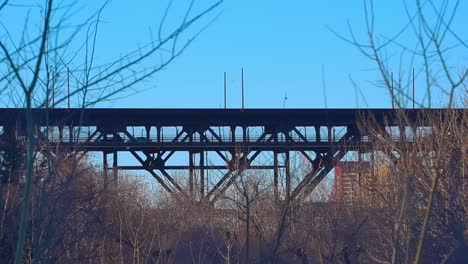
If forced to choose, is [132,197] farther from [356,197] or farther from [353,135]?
[353,135]

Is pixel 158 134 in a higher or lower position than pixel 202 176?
higher

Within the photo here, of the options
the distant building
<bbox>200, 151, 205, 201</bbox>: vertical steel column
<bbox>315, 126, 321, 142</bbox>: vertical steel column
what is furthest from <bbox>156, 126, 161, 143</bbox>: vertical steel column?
the distant building

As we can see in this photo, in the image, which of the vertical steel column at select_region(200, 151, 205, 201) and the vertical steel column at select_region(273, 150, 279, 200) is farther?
the vertical steel column at select_region(200, 151, 205, 201)

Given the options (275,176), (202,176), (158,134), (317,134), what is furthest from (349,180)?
(158,134)

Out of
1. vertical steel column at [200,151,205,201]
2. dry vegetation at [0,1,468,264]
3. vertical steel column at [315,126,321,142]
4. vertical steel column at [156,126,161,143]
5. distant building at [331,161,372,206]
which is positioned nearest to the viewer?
dry vegetation at [0,1,468,264]

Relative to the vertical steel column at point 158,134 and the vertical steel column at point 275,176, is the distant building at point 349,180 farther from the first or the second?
the vertical steel column at point 158,134

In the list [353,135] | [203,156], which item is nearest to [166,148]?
[203,156]

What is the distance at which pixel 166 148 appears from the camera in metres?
A: 38.6

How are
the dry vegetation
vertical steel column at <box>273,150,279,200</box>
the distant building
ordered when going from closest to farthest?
the dry vegetation, vertical steel column at <box>273,150,279,200</box>, the distant building

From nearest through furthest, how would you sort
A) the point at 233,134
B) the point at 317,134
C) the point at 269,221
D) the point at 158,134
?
the point at 269,221
the point at 317,134
the point at 233,134
the point at 158,134

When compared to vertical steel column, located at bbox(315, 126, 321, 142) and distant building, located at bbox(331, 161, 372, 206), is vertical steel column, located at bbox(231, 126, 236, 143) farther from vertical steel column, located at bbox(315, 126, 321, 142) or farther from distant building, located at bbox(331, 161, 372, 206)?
distant building, located at bbox(331, 161, 372, 206)

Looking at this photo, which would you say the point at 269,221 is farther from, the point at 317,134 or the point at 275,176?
the point at 317,134

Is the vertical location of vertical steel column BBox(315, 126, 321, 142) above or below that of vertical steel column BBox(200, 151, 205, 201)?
above

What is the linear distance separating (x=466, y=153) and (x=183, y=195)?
49.4ft
